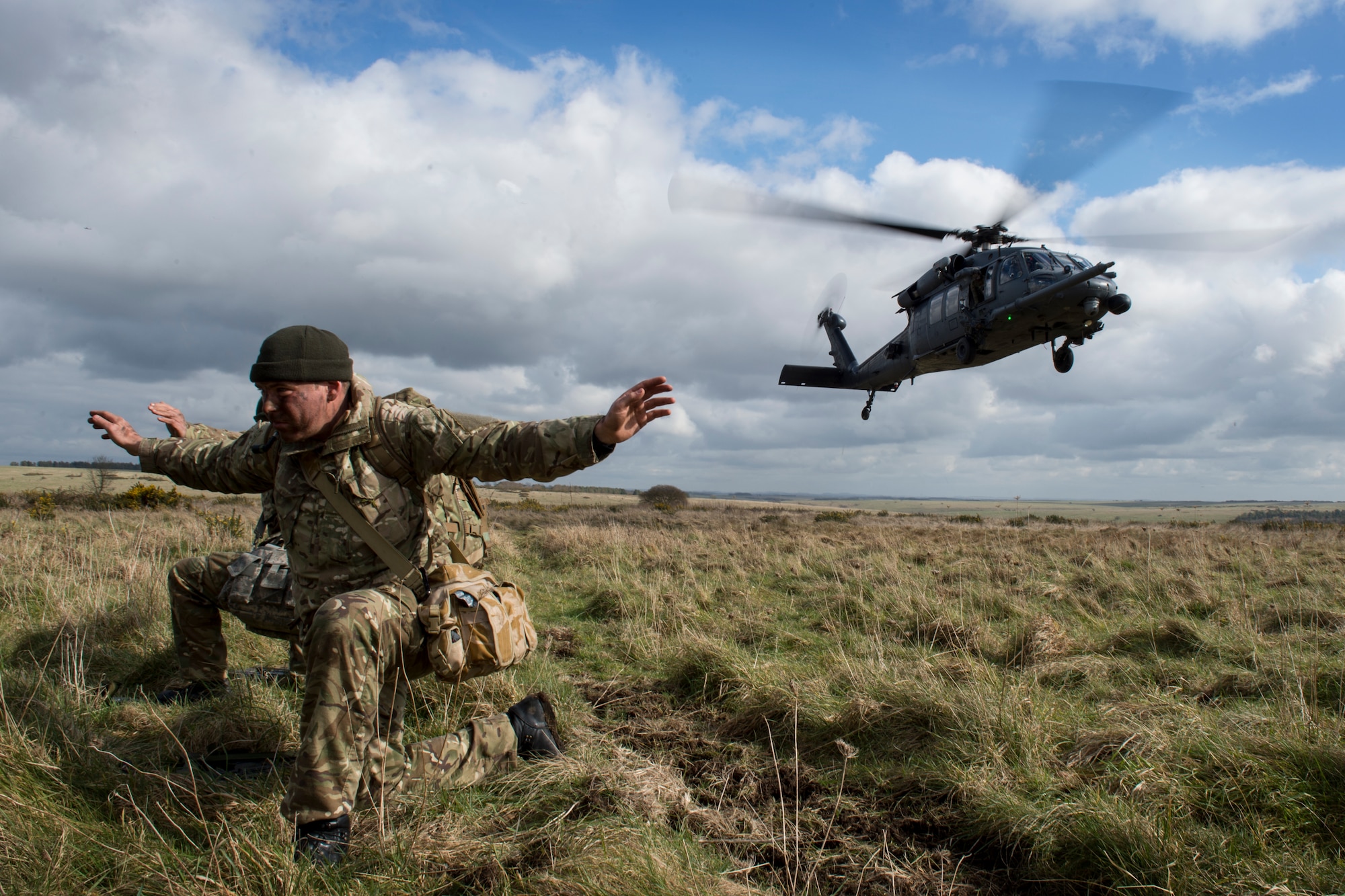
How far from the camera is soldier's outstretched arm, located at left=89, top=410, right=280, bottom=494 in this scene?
131 inches

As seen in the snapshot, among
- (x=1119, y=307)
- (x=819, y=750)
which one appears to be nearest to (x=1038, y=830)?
(x=819, y=750)

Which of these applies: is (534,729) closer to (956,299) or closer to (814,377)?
(956,299)

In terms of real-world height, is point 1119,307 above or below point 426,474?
above

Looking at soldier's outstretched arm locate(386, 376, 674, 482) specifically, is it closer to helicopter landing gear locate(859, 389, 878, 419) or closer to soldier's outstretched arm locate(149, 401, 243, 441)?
soldier's outstretched arm locate(149, 401, 243, 441)

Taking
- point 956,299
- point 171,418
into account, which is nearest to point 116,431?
point 171,418

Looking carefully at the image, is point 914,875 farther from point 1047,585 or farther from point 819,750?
point 1047,585

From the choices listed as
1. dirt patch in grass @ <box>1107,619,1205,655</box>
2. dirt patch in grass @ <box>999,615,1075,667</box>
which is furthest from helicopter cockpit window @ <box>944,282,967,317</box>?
dirt patch in grass @ <box>999,615,1075,667</box>

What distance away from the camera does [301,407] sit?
284cm

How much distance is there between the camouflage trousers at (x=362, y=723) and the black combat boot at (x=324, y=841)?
26mm

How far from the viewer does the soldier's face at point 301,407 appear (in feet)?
9.21

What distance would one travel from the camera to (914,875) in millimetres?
2330

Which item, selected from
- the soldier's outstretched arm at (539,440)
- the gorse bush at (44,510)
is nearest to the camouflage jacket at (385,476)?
the soldier's outstretched arm at (539,440)

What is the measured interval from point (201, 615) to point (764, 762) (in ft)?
9.79

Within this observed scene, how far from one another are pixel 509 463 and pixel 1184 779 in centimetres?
276
